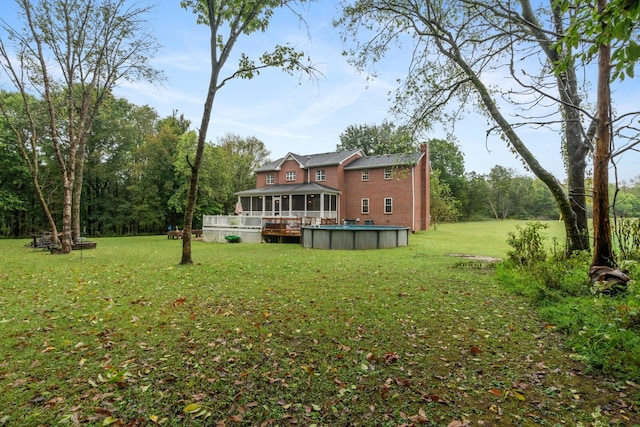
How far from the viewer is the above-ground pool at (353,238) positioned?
14.4 m

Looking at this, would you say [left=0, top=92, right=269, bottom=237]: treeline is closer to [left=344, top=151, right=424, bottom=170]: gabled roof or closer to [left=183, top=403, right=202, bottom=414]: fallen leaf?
[left=344, top=151, right=424, bottom=170]: gabled roof

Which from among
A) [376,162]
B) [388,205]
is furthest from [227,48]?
[388,205]

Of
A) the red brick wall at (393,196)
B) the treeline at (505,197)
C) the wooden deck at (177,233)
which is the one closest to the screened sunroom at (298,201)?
the red brick wall at (393,196)

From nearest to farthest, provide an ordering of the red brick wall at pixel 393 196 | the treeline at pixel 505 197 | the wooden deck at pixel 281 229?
the wooden deck at pixel 281 229 < the red brick wall at pixel 393 196 < the treeline at pixel 505 197

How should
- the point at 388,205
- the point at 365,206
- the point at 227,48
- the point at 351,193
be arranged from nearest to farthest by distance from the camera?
the point at 227,48, the point at 388,205, the point at 365,206, the point at 351,193

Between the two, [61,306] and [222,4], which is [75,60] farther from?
[61,306]

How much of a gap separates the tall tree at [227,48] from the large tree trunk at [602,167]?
24.8 feet

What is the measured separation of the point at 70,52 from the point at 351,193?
63.7 feet

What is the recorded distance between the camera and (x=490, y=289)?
6270 mm

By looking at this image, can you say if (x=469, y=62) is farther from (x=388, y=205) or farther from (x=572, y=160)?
(x=388, y=205)

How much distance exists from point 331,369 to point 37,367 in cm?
301

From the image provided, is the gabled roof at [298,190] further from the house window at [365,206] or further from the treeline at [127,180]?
the treeline at [127,180]

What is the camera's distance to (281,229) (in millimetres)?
18344

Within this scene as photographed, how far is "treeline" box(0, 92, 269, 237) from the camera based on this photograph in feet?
86.3
